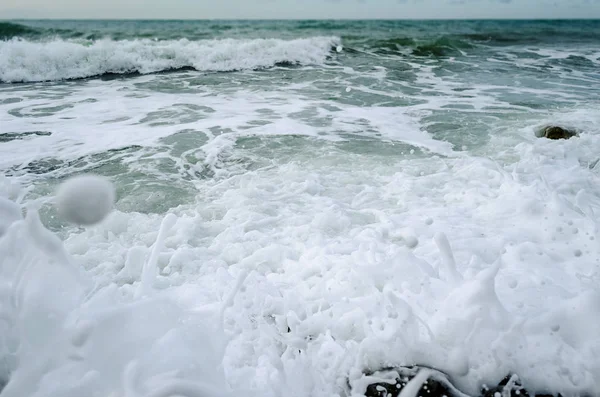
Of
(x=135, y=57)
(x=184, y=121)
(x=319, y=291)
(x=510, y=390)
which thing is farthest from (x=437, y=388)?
(x=135, y=57)

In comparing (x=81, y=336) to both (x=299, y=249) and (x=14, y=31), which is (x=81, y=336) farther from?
(x=14, y=31)

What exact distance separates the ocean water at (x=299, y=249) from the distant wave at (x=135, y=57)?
506 cm

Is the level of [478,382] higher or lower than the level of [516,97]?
lower

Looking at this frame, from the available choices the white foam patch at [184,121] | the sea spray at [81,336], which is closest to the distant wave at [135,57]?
the white foam patch at [184,121]

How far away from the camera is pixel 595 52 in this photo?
18156mm

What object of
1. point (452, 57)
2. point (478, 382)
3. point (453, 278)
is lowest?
point (478, 382)

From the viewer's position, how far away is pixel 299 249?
3.24 metres

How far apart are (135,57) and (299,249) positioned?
44.4 feet

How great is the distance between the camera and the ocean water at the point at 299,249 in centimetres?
186

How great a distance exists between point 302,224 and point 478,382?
2.03 metres

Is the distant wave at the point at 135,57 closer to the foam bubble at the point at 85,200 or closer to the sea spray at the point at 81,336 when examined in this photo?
the foam bubble at the point at 85,200

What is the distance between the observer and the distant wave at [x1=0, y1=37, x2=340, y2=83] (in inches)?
496

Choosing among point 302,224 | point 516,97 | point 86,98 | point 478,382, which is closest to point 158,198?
→ point 302,224

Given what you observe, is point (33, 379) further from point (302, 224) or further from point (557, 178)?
point (557, 178)
